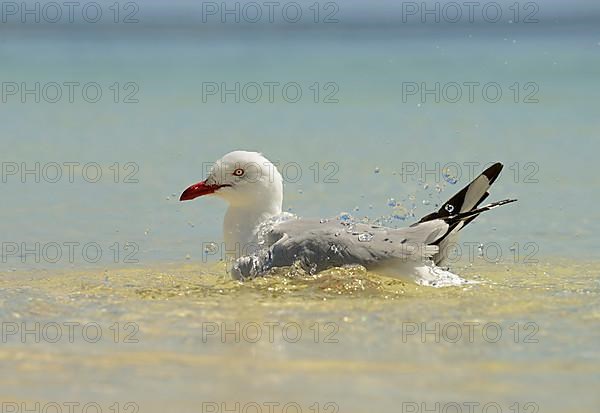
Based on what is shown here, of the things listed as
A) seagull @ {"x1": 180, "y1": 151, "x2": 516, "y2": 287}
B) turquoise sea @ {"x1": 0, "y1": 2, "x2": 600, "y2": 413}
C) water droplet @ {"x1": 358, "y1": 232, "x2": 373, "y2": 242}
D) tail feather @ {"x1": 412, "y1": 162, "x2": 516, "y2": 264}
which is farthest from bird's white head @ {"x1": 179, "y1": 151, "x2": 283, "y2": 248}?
tail feather @ {"x1": 412, "y1": 162, "x2": 516, "y2": 264}

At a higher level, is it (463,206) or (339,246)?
(463,206)

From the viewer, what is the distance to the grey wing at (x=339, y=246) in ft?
20.5

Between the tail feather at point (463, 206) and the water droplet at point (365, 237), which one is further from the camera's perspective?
the tail feather at point (463, 206)

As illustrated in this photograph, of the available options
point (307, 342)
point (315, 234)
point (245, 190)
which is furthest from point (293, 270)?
point (307, 342)

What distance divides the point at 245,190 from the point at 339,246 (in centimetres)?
77

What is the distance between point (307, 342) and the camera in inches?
208

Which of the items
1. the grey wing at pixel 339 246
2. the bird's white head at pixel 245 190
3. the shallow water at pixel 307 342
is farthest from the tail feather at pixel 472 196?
the bird's white head at pixel 245 190

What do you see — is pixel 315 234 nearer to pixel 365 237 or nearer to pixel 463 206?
pixel 365 237

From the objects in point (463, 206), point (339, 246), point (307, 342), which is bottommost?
point (307, 342)

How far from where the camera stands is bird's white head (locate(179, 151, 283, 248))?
6.77 metres

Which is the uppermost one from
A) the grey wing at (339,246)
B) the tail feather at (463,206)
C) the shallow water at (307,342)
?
the tail feather at (463,206)

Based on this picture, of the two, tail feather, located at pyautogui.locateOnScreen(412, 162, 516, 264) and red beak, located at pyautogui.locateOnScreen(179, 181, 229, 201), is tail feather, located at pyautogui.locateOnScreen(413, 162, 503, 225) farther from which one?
red beak, located at pyautogui.locateOnScreen(179, 181, 229, 201)

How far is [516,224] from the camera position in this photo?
8773mm

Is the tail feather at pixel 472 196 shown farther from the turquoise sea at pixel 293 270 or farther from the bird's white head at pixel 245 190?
the bird's white head at pixel 245 190
